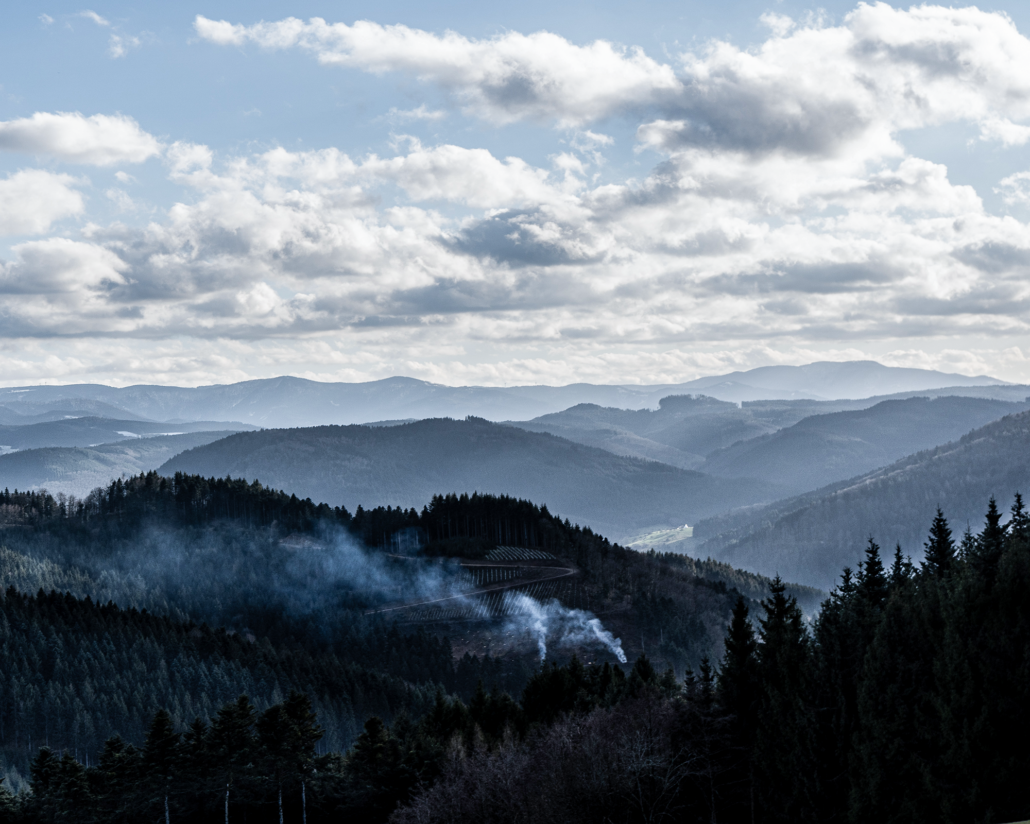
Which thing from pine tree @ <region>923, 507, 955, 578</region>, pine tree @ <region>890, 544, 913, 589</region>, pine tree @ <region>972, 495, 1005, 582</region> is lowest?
pine tree @ <region>890, 544, 913, 589</region>

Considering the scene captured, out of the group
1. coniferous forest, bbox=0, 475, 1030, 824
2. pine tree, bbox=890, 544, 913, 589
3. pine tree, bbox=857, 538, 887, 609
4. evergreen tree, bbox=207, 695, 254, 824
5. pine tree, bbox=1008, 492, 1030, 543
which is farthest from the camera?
evergreen tree, bbox=207, 695, 254, 824

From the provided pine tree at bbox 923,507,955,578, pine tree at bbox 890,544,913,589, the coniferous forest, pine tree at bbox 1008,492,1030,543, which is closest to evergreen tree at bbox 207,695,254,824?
the coniferous forest

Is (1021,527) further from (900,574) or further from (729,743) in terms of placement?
(729,743)

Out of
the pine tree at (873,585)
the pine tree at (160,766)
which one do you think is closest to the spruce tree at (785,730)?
the pine tree at (873,585)

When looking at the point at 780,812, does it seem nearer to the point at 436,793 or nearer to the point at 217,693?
the point at 436,793

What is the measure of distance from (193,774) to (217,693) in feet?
290

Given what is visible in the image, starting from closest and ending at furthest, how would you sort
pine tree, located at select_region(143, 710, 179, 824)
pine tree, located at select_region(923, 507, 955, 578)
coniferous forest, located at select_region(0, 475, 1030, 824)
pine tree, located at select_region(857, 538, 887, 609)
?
coniferous forest, located at select_region(0, 475, 1030, 824) < pine tree, located at select_region(857, 538, 887, 609) < pine tree, located at select_region(923, 507, 955, 578) < pine tree, located at select_region(143, 710, 179, 824)

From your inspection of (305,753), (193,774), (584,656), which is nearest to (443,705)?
(305,753)

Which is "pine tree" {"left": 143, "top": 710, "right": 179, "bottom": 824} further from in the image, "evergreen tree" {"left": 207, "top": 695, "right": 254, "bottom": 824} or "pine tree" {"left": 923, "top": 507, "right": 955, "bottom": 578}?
"pine tree" {"left": 923, "top": 507, "right": 955, "bottom": 578}

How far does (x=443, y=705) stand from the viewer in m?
96.2

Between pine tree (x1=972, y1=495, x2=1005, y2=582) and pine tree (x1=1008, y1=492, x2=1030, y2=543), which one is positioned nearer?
pine tree (x1=972, y1=495, x2=1005, y2=582)

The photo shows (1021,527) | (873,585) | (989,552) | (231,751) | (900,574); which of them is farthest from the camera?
(231,751)

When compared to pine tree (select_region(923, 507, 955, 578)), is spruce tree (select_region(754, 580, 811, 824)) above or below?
below

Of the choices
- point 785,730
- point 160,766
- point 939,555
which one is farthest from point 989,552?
point 160,766
